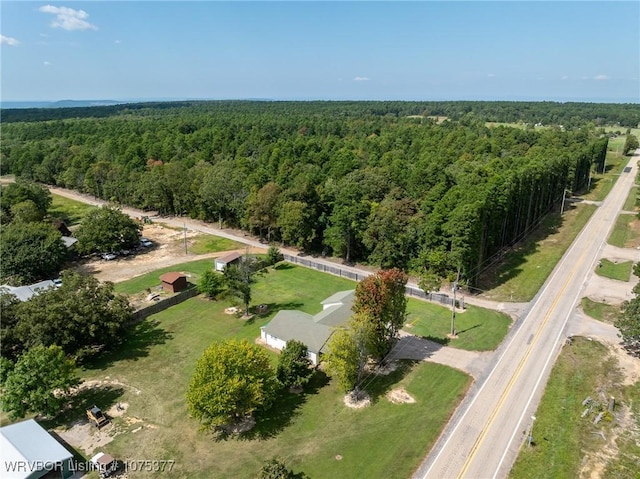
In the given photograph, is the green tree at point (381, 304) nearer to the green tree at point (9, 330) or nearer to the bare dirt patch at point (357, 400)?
the bare dirt patch at point (357, 400)

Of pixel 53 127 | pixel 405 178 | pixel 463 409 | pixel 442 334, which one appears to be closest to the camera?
pixel 463 409

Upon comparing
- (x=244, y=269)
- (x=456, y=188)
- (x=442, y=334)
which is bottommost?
(x=442, y=334)

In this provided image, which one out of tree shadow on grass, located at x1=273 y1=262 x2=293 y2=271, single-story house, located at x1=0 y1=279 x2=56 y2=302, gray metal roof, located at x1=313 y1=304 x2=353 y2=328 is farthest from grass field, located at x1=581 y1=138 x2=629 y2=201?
single-story house, located at x1=0 y1=279 x2=56 y2=302

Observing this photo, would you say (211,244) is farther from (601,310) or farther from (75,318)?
(601,310)

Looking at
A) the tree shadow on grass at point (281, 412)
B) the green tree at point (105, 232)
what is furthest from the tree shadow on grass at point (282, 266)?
the tree shadow on grass at point (281, 412)

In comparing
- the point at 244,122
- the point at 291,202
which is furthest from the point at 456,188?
the point at 244,122

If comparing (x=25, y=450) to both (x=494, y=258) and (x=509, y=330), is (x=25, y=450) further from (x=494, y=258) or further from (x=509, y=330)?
(x=494, y=258)

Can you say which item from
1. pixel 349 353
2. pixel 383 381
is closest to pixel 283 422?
pixel 349 353
